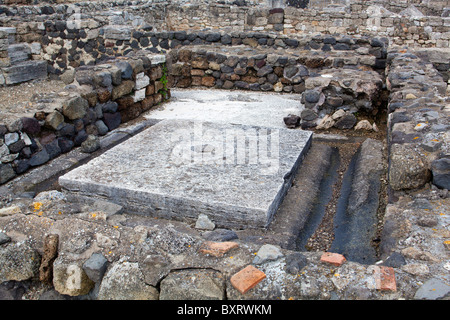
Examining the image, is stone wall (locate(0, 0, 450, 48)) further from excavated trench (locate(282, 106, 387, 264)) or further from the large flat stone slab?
excavated trench (locate(282, 106, 387, 264))

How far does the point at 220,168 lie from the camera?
3541 mm

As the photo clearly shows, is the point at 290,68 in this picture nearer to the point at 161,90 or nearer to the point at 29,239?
the point at 161,90

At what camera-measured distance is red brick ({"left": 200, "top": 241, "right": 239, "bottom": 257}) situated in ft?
6.95

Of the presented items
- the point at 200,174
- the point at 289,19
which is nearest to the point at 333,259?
the point at 200,174

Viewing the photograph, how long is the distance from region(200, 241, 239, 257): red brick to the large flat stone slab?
0.72 metres

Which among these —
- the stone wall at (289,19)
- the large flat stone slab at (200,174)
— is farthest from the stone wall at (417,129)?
the stone wall at (289,19)

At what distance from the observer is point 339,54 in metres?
6.91

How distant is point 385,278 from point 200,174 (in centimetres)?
189

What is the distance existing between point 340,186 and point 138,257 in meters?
2.27

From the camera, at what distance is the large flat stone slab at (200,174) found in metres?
3.01

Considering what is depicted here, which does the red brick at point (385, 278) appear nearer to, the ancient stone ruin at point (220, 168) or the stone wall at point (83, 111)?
the ancient stone ruin at point (220, 168)

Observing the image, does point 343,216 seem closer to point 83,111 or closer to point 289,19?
point 83,111
